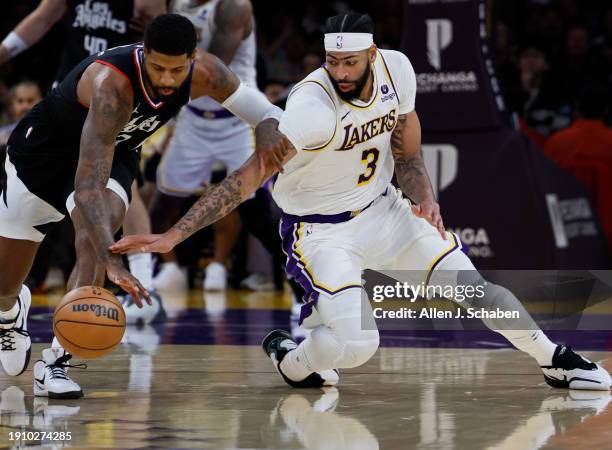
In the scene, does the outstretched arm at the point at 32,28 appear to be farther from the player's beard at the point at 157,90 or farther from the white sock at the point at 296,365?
the white sock at the point at 296,365

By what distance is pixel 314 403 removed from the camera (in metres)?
5.41

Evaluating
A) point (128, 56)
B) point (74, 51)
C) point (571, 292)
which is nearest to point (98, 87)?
point (128, 56)

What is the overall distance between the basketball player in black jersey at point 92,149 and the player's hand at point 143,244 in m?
0.09

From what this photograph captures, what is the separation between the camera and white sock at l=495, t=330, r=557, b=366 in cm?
565

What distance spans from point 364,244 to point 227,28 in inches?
126

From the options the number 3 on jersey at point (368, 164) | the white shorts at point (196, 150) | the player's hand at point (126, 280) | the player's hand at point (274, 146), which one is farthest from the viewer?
the white shorts at point (196, 150)

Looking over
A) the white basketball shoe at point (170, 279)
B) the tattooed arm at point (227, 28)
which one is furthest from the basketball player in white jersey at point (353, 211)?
the white basketball shoe at point (170, 279)

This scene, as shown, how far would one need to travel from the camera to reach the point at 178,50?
5242mm

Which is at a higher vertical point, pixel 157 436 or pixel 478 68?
pixel 157 436

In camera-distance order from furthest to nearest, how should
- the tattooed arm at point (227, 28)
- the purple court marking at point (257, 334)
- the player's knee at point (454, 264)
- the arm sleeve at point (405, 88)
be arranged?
the tattooed arm at point (227, 28) → the purple court marking at point (257, 334) → the arm sleeve at point (405, 88) → the player's knee at point (454, 264)

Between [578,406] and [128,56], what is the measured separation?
2.56 m

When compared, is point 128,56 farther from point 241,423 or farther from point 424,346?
point 424,346

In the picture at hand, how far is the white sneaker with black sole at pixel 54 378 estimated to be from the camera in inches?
217

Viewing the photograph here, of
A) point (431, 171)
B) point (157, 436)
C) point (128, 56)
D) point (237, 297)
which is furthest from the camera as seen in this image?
point (237, 297)
